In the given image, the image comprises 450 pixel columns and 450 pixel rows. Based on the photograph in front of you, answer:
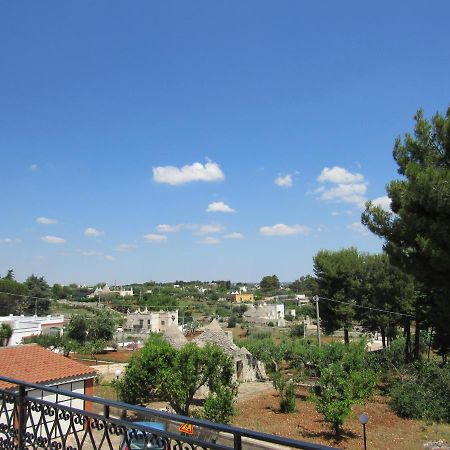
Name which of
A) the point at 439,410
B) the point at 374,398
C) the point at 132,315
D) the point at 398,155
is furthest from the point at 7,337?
the point at 398,155

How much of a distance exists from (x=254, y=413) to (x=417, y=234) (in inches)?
567

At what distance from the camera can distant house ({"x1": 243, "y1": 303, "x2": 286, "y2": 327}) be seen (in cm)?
7988

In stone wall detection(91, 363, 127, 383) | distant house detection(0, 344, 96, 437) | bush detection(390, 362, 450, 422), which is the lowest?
stone wall detection(91, 363, 127, 383)

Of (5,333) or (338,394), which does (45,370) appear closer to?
(338,394)

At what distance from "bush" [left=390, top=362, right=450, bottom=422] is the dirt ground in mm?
644

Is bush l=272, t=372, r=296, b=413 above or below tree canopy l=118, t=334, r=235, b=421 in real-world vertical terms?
below

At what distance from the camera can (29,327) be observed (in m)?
45.8

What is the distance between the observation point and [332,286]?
36562 millimetres

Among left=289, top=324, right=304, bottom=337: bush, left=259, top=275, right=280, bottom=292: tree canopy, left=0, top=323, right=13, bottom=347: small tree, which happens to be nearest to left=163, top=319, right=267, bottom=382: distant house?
left=0, top=323, right=13, bottom=347: small tree

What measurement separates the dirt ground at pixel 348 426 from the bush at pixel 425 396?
25.4 inches

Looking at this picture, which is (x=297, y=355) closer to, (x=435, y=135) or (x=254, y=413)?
(x=254, y=413)

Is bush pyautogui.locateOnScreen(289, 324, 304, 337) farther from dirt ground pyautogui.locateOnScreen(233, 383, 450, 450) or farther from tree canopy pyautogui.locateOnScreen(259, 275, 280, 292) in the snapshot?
tree canopy pyautogui.locateOnScreen(259, 275, 280, 292)

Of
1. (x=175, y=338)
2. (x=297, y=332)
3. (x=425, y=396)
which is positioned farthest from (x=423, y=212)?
(x=297, y=332)

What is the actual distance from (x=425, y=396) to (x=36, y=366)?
17668mm
